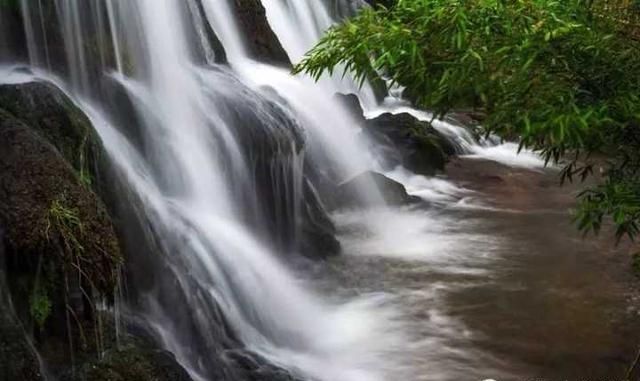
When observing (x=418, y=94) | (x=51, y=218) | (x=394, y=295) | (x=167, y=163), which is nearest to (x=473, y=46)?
(x=418, y=94)

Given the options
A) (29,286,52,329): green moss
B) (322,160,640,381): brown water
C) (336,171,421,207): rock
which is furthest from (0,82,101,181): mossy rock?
(336,171,421,207): rock

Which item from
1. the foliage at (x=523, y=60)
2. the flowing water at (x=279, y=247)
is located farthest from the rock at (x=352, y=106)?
the foliage at (x=523, y=60)

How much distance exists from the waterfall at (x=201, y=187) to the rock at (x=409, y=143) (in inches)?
77.2

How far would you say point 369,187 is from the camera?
1034 cm

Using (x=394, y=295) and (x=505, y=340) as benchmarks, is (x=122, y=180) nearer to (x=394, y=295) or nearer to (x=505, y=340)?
(x=394, y=295)

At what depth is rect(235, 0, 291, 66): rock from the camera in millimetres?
12016

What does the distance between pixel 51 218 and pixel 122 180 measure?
72.5 inches

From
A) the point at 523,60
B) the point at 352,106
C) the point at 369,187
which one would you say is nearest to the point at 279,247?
the point at 369,187

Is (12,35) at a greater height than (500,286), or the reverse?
(12,35)

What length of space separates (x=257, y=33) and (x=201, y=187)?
484 centimetres

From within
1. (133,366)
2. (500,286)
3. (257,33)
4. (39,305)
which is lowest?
(500,286)

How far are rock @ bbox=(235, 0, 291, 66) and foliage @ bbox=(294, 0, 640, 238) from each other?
30.4 feet

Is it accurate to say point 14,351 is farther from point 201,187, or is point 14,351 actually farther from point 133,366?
point 201,187

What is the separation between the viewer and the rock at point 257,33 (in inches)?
473
